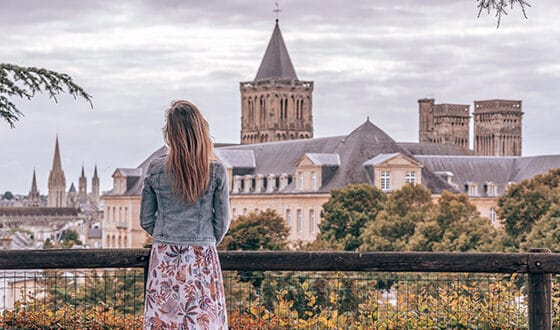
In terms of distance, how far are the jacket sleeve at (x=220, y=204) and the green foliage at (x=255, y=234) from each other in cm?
5522

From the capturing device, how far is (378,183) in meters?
92.1

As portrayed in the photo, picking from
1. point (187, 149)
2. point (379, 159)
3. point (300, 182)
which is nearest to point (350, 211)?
point (379, 159)

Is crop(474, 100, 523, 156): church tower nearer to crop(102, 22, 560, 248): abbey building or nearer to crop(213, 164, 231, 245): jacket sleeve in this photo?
crop(102, 22, 560, 248): abbey building

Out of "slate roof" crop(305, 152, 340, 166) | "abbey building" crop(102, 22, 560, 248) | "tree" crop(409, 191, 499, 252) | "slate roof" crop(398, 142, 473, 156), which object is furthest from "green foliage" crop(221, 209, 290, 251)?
"slate roof" crop(398, 142, 473, 156)

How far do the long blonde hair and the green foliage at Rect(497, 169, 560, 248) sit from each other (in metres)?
53.3

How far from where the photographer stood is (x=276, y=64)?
140 metres

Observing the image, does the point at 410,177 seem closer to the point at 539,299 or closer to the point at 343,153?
the point at 343,153

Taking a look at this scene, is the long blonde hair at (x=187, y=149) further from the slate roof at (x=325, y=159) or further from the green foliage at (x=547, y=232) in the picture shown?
the slate roof at (x=325, y=159)

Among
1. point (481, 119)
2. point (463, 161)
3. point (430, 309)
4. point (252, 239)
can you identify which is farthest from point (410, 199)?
point (481, 119)

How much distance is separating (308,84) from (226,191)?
13478cm

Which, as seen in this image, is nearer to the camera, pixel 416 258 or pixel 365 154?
pixel 416 258

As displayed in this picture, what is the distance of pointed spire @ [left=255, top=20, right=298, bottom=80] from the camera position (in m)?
138

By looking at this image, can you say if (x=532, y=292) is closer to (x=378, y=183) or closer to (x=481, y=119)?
(x=378, y=183)

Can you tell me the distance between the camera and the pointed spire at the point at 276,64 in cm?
13800
